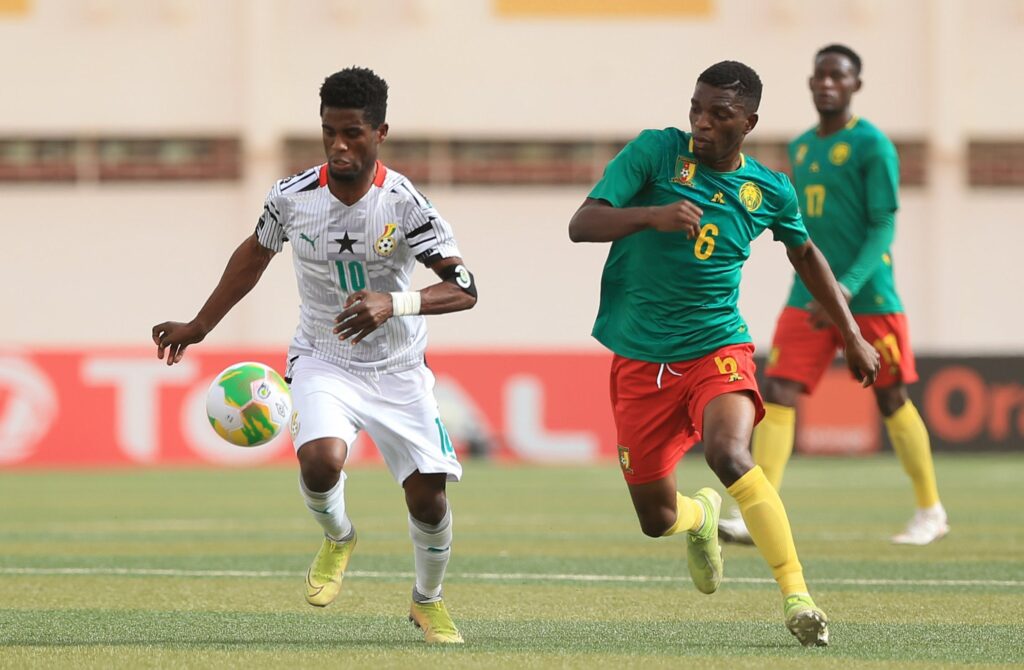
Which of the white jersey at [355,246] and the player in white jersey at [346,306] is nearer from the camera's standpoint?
the player in white jersey at [346,306]

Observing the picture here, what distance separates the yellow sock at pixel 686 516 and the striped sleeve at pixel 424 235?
1.61 metres

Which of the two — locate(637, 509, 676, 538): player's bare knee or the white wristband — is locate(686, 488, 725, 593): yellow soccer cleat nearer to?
locate(637, 509, 676, 538): player's bare knee

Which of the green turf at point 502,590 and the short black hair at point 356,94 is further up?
the short black hair at point 356,94

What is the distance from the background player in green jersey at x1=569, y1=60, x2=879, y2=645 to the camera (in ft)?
22.3

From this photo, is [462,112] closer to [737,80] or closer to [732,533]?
[732,533]

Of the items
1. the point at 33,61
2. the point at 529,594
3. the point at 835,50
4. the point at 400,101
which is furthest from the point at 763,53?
the point at 529,594

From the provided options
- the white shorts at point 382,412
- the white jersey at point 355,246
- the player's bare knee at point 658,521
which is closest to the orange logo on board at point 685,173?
the white jersey at point 355,246

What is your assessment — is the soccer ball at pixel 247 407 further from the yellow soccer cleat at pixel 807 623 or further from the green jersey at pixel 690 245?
the yellow soccer cleat at pixel 807 623

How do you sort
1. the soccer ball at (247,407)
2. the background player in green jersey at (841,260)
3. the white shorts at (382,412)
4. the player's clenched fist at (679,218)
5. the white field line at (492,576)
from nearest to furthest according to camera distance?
the player's clenched fist at (679,218), the white shorts at (382,412), the soccer ball at (247,407), the white field line at (492,576), the background player in green jersey at (841,260)

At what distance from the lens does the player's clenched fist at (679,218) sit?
649cm

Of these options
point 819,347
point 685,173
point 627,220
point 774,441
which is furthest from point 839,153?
point 627,220

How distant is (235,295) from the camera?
7.23 meters

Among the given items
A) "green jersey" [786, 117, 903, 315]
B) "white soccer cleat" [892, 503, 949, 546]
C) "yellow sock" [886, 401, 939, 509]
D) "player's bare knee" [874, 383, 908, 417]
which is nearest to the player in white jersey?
"green jersey" [786, 117, 903, 315]

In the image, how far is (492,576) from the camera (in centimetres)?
937
